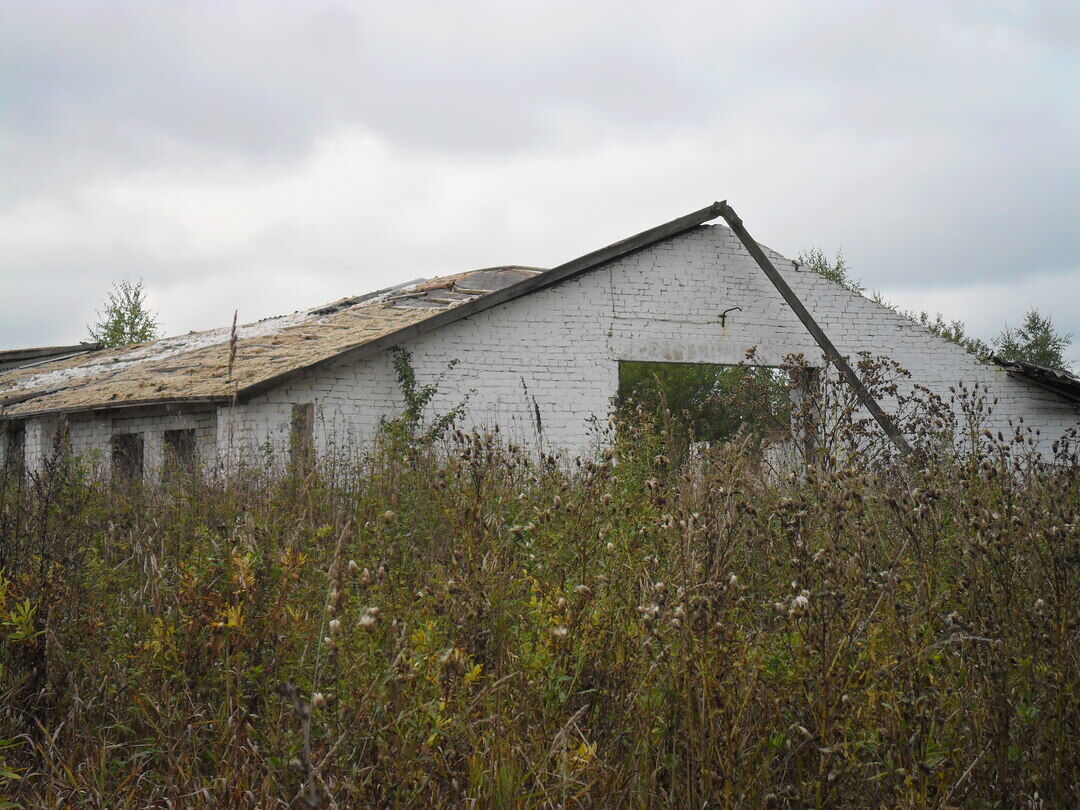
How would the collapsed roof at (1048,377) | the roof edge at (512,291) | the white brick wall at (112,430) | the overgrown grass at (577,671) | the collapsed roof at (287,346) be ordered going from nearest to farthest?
the overgrown grass at (577,671), the roof edge at (512,291), the collapsed roof at (287,346), the white brick wall at (112,430), the collapsed roof at (1048,377)

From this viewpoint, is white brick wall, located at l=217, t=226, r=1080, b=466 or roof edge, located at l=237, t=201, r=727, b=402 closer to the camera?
roof edge, located at l=237, t=201, r=727, b=402

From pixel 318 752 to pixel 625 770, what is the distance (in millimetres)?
820

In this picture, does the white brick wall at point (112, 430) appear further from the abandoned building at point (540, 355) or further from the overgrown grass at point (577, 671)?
the overgrown grass at point (577, 671)

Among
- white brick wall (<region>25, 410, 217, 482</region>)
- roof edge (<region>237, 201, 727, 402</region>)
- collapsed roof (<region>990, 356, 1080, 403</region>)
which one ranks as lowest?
white brick wall (<region>25, 410, 217, 482</region>)

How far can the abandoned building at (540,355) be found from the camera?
39.4 feet

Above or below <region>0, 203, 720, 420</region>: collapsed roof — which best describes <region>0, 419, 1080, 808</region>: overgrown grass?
below

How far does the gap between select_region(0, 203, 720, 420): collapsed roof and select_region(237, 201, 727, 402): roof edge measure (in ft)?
0.05

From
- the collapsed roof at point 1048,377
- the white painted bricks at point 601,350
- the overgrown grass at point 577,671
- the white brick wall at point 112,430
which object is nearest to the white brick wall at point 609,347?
the white painted bricks at point 601,350

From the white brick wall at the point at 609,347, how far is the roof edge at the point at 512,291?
6.8 inches

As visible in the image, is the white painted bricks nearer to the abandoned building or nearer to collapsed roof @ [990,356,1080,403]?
the abandoned building

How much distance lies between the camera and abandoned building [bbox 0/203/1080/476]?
1200 centimetres

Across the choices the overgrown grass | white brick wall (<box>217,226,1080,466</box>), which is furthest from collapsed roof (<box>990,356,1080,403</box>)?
the overgrown grass

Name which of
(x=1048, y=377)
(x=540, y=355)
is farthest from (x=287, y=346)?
(x=1048, y=377)

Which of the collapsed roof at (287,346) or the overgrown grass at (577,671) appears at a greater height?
the collapsed roof at (287,346)
